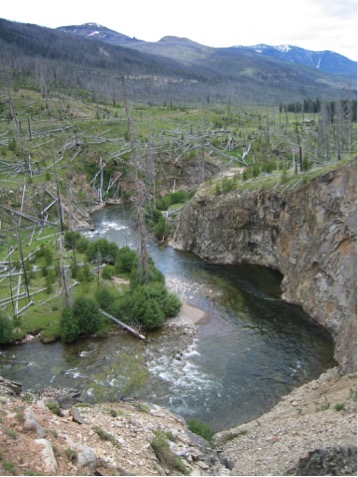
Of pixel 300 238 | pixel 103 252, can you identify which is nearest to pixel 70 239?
pixel 103 252

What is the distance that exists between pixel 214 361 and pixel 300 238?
54.4ft

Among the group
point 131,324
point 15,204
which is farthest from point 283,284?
point 15,204

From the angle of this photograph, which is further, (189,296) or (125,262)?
(125,262)

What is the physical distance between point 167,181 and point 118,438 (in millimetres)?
74206

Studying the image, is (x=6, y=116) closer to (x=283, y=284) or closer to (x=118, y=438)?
(x=283, y=284)

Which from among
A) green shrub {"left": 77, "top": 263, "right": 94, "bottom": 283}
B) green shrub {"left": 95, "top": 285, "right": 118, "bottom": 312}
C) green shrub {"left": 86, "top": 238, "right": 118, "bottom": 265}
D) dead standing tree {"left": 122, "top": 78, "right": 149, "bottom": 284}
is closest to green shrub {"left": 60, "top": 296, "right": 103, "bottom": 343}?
green shrub {"left": 95, "top": 285, "right": 118, "bottom": 312}

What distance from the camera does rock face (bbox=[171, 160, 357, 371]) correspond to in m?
37.3

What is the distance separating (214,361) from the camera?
3528cm

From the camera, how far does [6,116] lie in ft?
330

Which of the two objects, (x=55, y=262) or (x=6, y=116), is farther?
(x=6, y=116)

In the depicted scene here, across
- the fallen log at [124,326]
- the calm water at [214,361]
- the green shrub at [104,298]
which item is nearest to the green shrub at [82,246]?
the green shrub at [104,298]

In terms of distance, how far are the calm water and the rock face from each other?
2.06 metres

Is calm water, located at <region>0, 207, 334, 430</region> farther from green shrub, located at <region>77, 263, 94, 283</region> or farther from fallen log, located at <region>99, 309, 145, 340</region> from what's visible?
green shrub, located at <region>77, 263, 94, 283</region>

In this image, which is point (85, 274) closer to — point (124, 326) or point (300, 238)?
point (124, 326)
